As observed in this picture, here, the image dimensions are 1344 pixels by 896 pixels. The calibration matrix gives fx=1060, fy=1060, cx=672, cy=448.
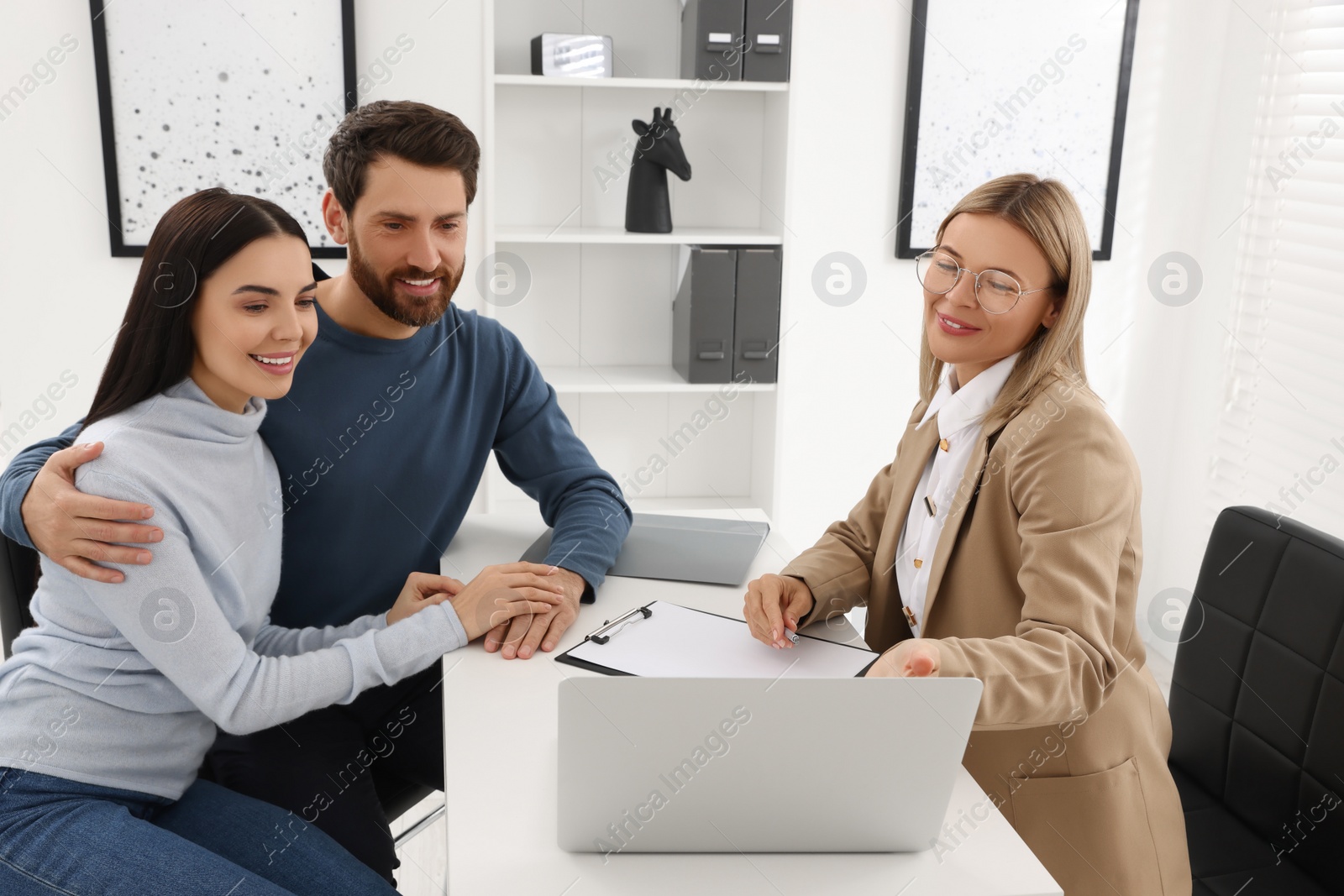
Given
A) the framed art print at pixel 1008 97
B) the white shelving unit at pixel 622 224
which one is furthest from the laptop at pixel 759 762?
the framed art print at pixel 1008 97

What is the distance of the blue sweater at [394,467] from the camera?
1.63m

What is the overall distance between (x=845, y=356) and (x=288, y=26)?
173 centimetres

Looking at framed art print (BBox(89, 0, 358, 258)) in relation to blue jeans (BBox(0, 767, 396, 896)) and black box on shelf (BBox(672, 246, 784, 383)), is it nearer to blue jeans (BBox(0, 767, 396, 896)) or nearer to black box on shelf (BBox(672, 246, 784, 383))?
black box on shelf (BBox(672, 246, 784, 383))

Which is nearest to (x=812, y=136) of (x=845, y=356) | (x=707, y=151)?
(x=707, y=151)

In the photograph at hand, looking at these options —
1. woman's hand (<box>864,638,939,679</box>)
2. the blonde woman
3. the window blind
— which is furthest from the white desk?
the window blind

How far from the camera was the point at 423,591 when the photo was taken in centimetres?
150

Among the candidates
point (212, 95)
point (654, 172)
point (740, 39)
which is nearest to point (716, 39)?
point (740, 39)

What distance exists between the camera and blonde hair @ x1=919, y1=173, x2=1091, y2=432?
52.6 inches

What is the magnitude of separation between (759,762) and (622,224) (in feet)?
7.40

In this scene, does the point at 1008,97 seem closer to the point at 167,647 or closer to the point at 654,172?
the point at 654,172

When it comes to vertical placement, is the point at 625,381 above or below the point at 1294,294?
below

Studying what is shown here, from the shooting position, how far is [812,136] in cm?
301

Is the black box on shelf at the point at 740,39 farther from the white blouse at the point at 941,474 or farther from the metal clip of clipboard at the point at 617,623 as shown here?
the metal clip of clipboard at the point at 617,623

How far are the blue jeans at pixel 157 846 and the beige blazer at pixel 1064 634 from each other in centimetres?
69
